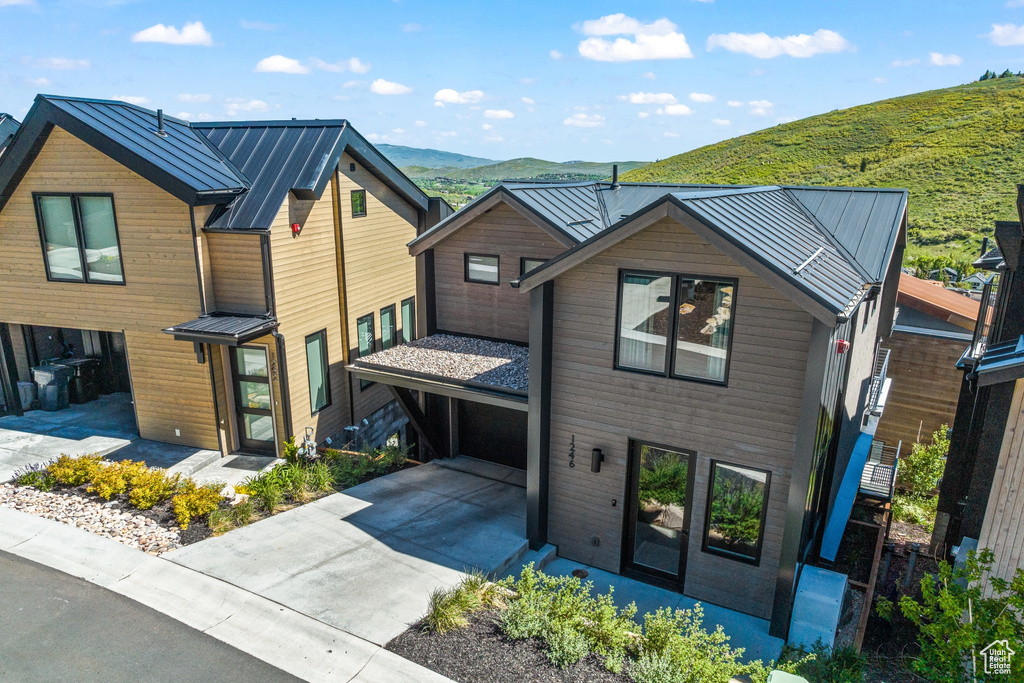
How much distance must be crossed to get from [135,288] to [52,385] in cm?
418

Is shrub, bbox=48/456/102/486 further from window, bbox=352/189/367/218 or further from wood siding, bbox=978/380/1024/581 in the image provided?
wood siding, bbox=978/380/1024/581

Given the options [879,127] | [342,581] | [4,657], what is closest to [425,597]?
[342,581]

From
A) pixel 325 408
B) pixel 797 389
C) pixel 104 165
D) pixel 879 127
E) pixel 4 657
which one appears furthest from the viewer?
pixel 879 127

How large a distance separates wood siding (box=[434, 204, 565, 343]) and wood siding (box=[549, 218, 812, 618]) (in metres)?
3.29

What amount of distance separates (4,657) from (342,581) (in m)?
3.65

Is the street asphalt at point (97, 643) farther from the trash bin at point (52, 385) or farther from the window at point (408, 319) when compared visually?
the window at point (408, 319)

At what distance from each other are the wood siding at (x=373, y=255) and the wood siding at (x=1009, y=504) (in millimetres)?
12385

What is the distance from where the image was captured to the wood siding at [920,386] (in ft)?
52.2

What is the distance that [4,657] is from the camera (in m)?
6.95

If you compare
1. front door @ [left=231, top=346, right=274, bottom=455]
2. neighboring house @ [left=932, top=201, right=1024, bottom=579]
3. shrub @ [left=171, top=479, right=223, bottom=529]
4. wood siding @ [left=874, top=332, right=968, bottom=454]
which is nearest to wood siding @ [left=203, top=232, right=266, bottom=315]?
front door @ [left=231, top=346, right=274, bottom=455]

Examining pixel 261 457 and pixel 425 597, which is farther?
pixel 261 457

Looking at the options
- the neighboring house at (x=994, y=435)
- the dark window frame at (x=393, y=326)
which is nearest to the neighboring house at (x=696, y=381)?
the neighboring house at (x=994, y=435)

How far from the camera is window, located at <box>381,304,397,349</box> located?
17.1 metres

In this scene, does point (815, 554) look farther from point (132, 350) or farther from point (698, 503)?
point (132, 350)
